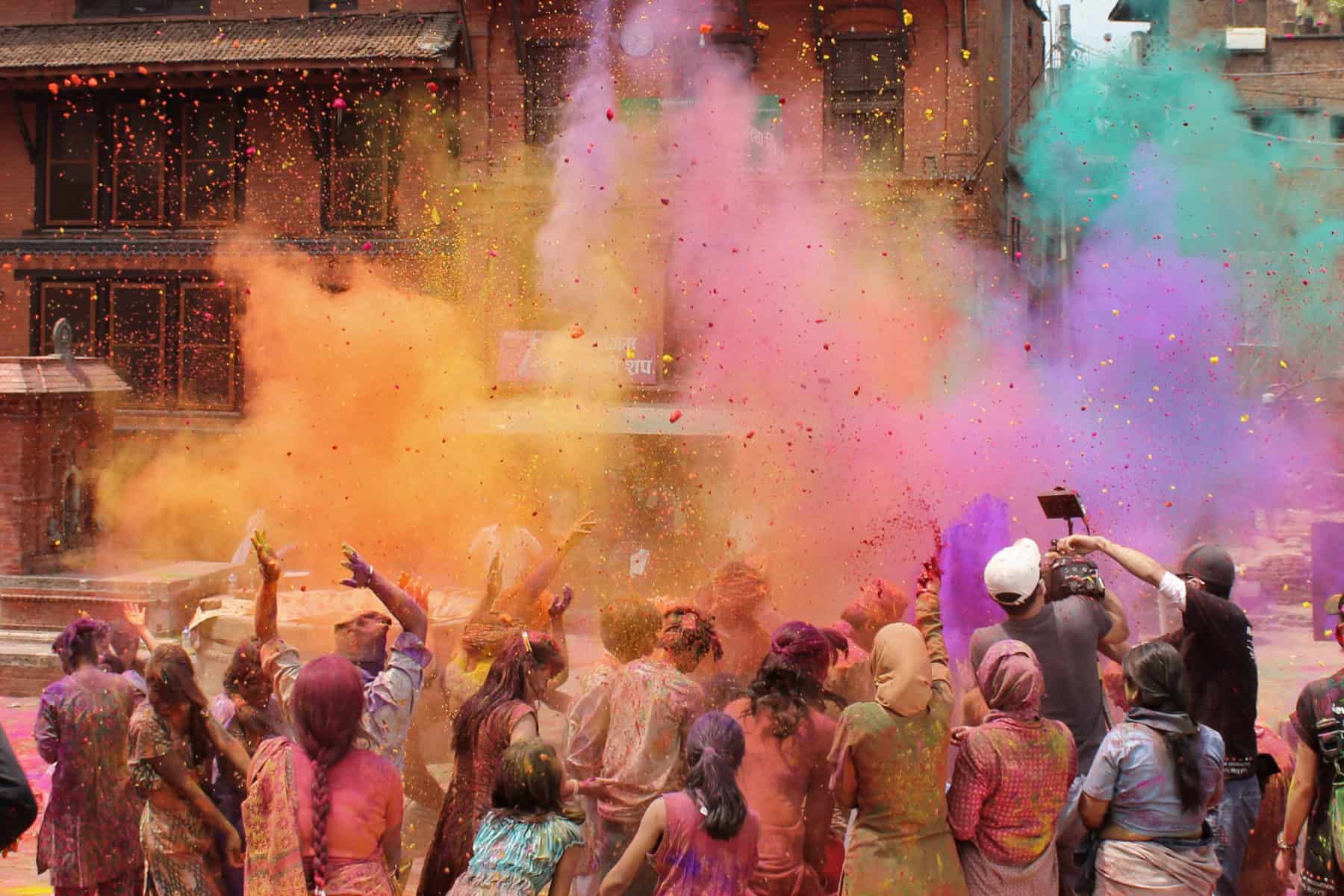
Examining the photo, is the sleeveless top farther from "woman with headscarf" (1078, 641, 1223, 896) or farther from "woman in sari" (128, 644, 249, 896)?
"woman in sari" (128, 644, 249, 896)

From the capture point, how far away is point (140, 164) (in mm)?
18875

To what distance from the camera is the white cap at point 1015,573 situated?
15.3ft

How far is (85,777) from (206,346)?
1442 cm

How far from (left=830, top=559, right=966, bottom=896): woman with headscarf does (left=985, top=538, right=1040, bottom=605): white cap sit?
2.11ft

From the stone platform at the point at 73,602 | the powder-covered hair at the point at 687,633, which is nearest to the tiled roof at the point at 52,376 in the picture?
the stone platform at the point at 73,602

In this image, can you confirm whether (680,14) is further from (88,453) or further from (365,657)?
(365,657)

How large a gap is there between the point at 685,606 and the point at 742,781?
1.07 metres

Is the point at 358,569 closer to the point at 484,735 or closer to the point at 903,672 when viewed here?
the point at 484,735

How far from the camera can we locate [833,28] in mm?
16625

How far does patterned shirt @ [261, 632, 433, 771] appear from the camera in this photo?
452 cm

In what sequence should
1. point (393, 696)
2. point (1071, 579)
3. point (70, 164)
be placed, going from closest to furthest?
Answer: point (393, 696)
point (1071, 579)
point (70, 164)

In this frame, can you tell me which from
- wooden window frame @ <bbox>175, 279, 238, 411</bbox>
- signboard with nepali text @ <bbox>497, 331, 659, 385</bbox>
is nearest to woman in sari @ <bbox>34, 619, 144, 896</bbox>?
signboard with nepali text @ <bbox>497, 331, 659, 385</bbox>

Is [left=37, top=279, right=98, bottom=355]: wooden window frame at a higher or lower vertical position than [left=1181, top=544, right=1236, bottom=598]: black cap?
higher

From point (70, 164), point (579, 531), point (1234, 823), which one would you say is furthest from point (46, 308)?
point (1234, 823)
